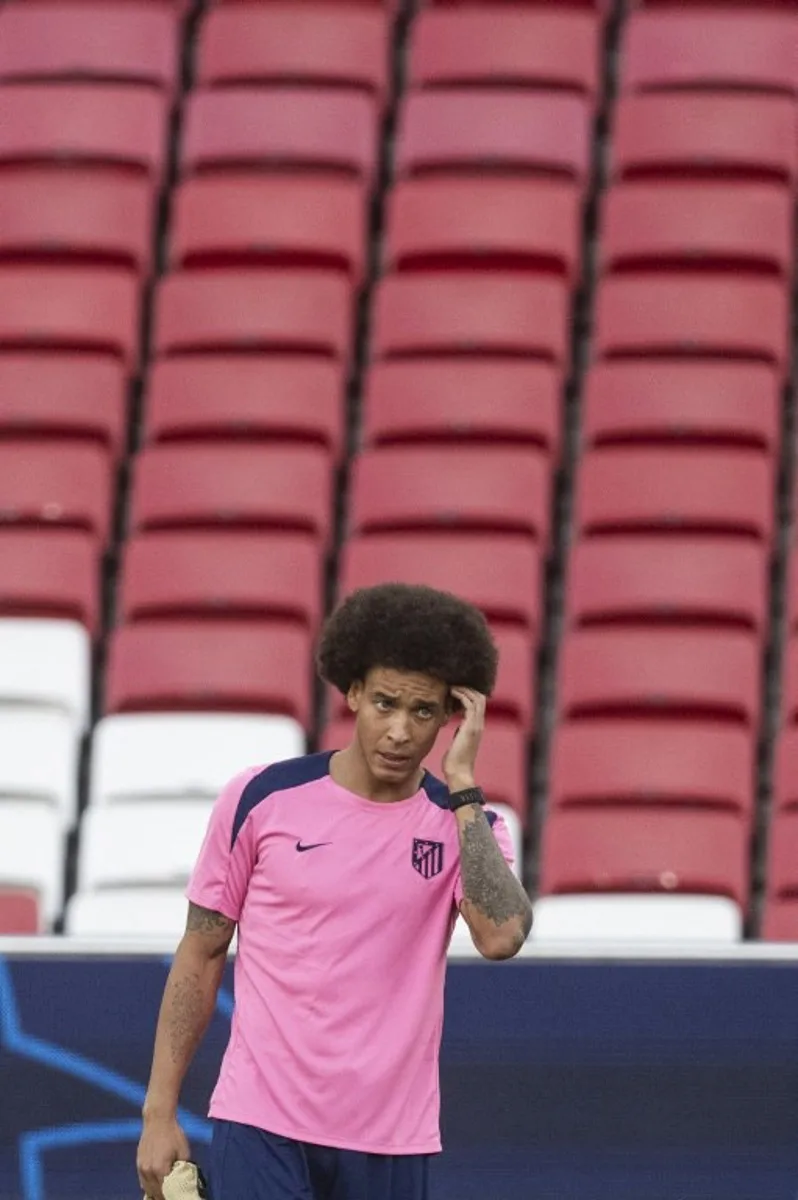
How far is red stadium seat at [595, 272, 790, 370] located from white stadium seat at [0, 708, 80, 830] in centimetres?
218

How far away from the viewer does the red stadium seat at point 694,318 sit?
7.53 metres

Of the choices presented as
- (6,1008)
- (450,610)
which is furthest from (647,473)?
(450,610)

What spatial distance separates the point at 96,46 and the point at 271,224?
114cm

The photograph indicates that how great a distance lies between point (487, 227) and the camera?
7801mm

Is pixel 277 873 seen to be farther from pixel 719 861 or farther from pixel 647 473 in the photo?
pixel 647 473

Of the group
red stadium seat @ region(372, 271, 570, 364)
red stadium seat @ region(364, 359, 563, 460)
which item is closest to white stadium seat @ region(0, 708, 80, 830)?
red stadium seat @ region(364, 359, 563, 460)

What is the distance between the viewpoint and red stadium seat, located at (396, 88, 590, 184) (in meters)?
8.03

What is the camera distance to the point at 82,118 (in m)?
8.25

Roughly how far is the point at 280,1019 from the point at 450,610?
55 centimetres

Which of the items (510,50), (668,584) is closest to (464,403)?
(668,584)

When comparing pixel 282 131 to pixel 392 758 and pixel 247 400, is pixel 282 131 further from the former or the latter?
pixel 392 758

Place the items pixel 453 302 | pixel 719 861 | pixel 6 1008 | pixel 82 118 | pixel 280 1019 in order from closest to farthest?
pixel 280 1019
pixel 6 1008
pixel 719 861
pixel 453 302
pixel 82 118

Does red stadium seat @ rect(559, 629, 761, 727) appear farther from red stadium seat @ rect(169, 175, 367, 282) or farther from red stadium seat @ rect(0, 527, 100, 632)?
red stadium seat @ rect(169, 175, 367, 282)

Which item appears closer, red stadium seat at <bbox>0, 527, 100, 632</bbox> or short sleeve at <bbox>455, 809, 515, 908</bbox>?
short sleeve at <bbox>455, 809, 515, 908</bbox>
